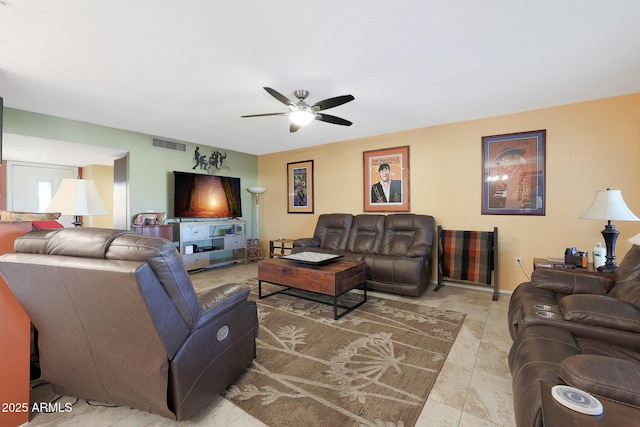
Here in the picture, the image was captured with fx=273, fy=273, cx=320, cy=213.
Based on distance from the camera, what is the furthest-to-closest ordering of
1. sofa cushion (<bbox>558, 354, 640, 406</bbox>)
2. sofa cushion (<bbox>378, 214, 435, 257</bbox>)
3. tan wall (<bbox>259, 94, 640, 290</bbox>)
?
sofa cushion (<bbox>378, 214, 435, 257</bbox>)
tan wall (<bbox>259, 94, 640, 290</bbox>)
sofa cushion (<bbox>558, 354, 640, 406</bbox>)

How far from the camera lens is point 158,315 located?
3.98 ft

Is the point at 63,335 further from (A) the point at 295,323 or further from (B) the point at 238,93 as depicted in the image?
(B) the point at 238,93

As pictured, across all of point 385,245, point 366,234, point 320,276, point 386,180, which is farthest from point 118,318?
point 386,180

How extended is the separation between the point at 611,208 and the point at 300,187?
181 inches

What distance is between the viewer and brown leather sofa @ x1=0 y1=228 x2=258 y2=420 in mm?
1201

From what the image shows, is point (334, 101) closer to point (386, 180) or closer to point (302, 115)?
point (302, 115)

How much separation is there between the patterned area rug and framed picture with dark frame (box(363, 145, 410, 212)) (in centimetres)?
201

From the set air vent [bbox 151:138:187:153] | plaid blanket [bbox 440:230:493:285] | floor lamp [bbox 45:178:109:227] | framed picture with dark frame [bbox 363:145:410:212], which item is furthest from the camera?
air vent [bbox 151:138:187:153]

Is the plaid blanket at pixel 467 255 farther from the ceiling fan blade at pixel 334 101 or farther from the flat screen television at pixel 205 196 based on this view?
the flat screen television at pixel 205 196

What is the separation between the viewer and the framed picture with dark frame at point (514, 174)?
140 inches

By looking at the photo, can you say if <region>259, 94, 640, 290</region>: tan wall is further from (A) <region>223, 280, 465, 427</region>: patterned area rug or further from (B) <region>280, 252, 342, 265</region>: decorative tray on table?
(B) <region>280, 252, 342, 265</region>: decorative tray on table

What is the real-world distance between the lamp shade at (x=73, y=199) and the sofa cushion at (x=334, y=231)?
320 centimetres

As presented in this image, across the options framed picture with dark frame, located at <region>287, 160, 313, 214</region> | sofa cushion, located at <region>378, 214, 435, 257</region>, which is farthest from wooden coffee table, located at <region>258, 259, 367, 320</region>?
framed picture with dark frame, located at <region>287, 160, 313, 214</region>

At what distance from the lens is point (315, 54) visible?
89.3 inches
